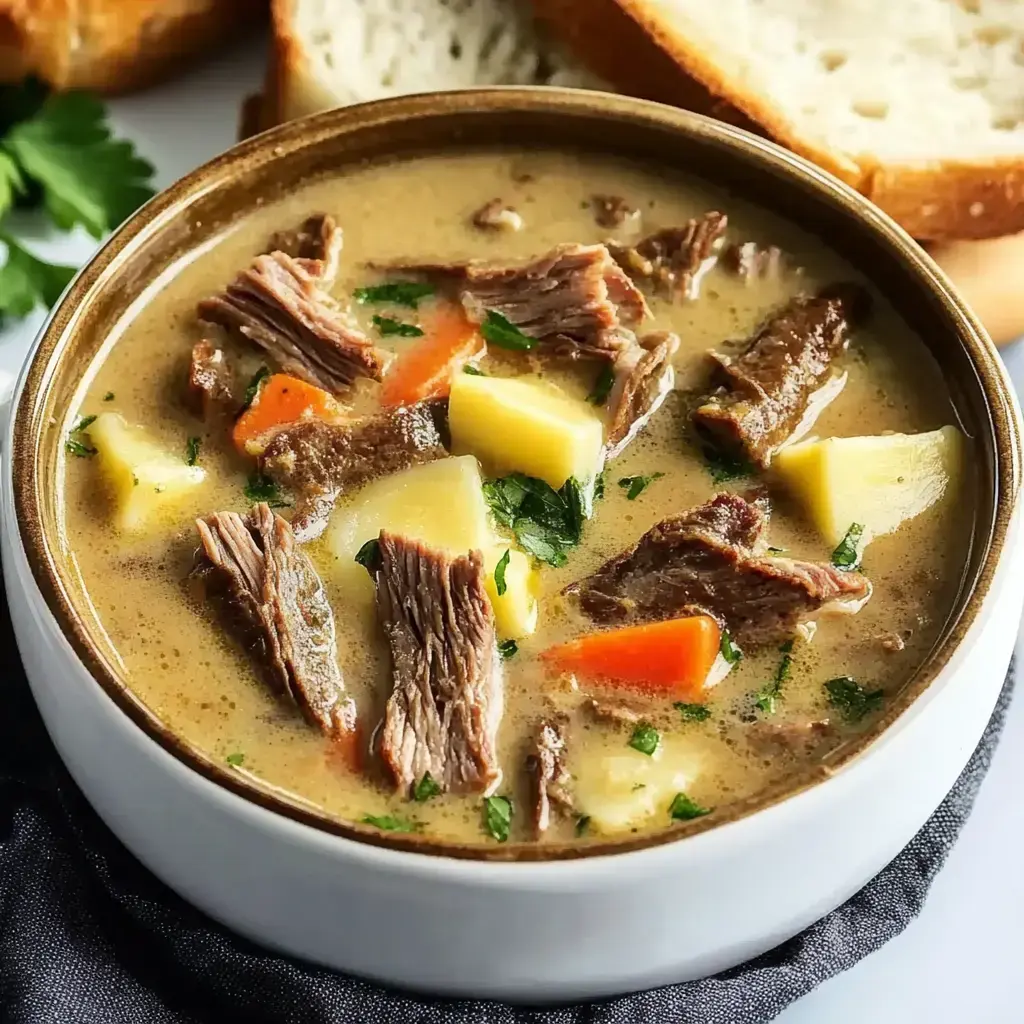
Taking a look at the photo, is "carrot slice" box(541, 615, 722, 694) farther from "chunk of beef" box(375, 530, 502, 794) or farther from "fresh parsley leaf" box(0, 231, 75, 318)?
"fresh parsley leaf" box(0, 231, 75, 318)

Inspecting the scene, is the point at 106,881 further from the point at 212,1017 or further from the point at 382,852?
the point at 382,852

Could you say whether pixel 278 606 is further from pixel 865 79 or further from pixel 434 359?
pixel 865 79

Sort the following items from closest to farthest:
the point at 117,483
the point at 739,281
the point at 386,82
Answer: the point at 117,483, the point at 739,281, the point at 386,82

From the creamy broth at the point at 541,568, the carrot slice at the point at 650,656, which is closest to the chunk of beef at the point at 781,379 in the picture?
the creamy broth at the point at 541,568

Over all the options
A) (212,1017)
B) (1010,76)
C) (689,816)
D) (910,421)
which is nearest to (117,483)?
(212,1017)

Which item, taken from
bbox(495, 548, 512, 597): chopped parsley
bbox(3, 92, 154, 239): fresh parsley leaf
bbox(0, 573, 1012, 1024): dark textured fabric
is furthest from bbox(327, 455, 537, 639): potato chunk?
bbox(3, 92, 154, 239): fresh parsley leaf
